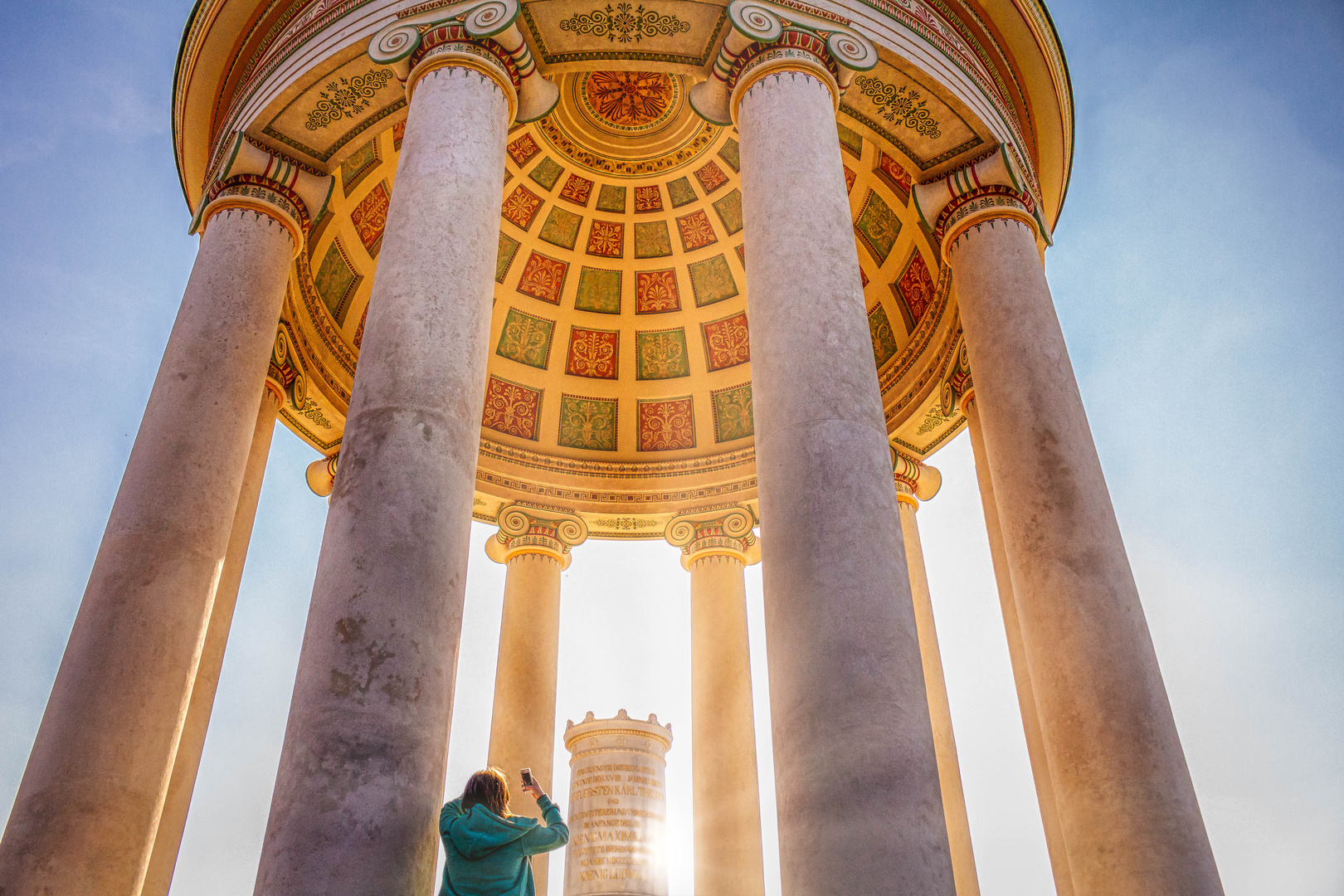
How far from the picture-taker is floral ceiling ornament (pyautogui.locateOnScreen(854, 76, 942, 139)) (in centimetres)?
1625

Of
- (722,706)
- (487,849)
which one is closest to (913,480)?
(722,706)

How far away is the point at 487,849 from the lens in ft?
26.3

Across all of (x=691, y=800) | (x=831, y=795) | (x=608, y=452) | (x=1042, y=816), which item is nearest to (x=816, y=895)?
(x=831, y=795)

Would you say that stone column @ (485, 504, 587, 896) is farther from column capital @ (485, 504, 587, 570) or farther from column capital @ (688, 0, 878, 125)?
column capital @ (688, 0, 878, 125)

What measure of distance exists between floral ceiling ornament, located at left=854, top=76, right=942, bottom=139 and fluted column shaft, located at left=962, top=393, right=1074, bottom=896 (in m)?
5.96

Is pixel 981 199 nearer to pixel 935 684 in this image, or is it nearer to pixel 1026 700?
pixel 1026 700

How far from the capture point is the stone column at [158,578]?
11172 millimetres

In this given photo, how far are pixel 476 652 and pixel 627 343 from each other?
1557cm

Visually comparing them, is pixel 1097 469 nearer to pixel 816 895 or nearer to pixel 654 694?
pixel 816 895

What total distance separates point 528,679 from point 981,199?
589 inches

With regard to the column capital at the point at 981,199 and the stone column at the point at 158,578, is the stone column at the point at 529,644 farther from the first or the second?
the column capital at the point at 981,199

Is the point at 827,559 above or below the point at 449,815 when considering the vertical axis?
above

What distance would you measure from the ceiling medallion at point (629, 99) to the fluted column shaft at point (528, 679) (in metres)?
11.7

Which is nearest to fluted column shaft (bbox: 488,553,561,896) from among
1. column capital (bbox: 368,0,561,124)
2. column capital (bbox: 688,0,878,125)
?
column capital (bbox: 368,0,561,124)
